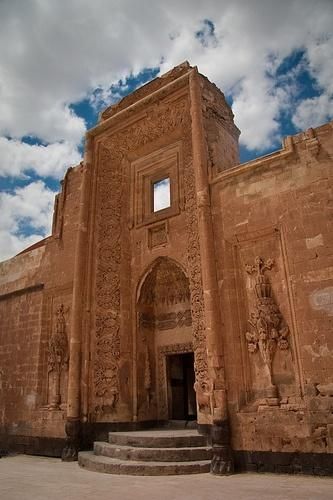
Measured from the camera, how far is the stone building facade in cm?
676

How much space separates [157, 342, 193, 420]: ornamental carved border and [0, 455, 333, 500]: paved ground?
329 cm

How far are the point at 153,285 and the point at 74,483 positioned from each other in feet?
18.0

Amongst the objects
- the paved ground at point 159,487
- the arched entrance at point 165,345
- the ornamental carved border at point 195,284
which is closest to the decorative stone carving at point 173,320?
the arched entrance at point 165,345

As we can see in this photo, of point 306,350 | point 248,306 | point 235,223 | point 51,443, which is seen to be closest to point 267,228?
point 235,223

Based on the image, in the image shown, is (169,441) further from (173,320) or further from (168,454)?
(173,320)

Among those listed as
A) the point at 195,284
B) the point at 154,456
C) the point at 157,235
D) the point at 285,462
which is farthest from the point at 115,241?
the point at 285,462

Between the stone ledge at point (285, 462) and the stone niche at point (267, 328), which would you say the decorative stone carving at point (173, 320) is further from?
the stone ledge at point (285, 462)

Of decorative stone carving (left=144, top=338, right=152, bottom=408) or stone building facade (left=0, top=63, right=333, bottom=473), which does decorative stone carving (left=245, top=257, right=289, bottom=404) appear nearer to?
stone building facade (left=0, top=63, right=333, bottom=473)

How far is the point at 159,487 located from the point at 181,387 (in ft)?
17.0

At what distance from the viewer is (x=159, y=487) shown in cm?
562

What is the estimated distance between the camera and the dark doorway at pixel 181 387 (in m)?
10.3

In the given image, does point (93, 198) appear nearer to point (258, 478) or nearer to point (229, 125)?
point (229, 125)

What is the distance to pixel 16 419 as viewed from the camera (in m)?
10.8

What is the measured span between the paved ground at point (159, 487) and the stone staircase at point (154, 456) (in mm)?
226
